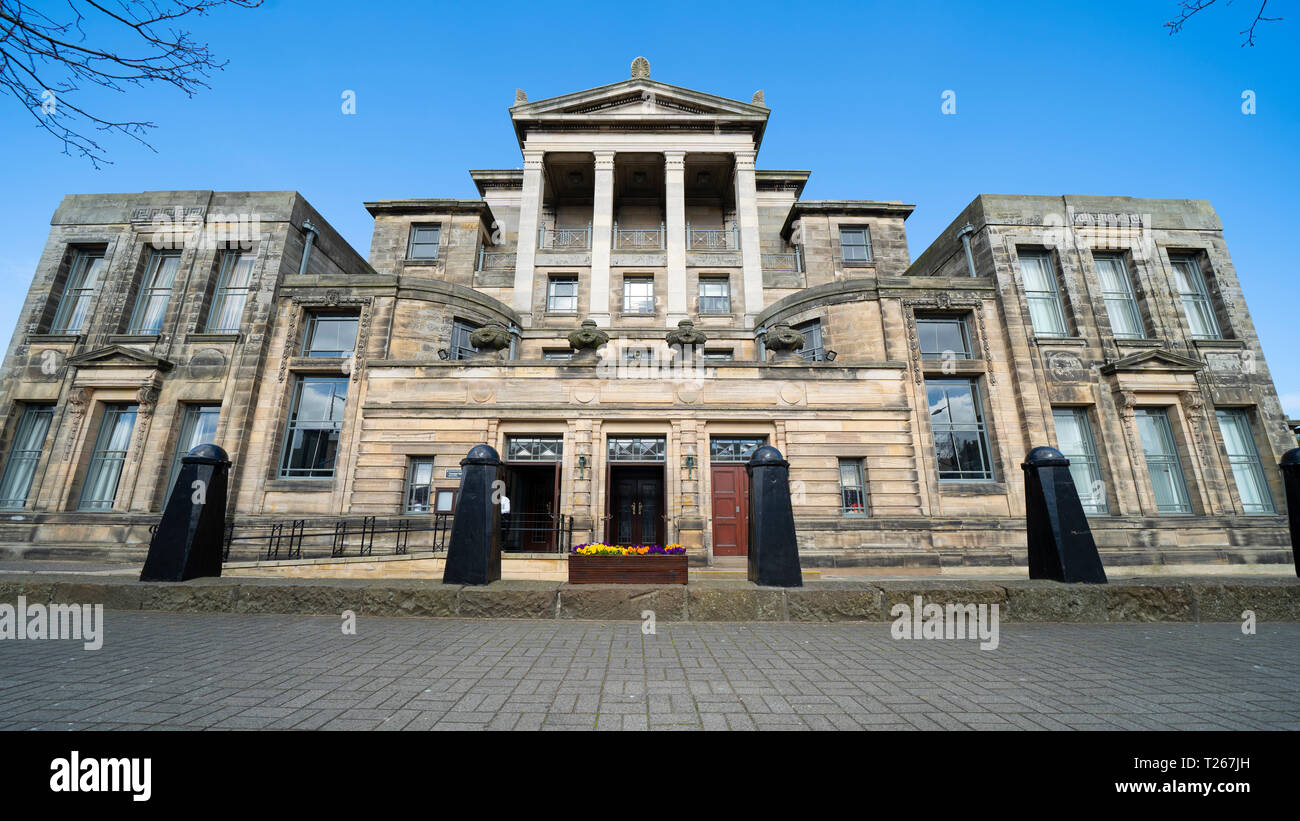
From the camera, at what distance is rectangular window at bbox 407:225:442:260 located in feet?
74.3

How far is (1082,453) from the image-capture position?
1541 cm

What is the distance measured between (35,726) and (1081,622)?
993cm

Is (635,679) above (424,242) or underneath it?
underneath

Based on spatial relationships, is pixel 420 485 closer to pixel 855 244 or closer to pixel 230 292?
pixel 230 292

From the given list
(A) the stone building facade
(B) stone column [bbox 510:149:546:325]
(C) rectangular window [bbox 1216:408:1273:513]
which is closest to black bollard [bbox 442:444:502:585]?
(A) the stone building facade

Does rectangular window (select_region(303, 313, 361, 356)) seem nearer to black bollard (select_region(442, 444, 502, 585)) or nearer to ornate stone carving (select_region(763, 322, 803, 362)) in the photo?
black bollard (select_region(442, 444, 502, 585))

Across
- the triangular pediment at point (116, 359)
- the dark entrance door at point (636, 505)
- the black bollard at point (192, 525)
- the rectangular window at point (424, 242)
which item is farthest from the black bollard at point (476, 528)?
the rectangular window at point (424, 242)

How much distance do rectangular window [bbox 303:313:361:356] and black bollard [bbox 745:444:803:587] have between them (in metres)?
15.0

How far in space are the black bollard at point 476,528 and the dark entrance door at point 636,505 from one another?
8646mm

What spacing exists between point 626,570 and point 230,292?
18.7 m

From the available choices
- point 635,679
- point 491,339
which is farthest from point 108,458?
point 635,679

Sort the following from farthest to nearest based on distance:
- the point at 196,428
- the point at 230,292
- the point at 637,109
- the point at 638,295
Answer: the point at 637,109
the point at 638,295
the point at 230,292
the point at 196,428
